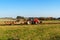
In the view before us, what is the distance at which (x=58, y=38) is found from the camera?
63.4ft

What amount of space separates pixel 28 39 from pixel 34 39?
83cm

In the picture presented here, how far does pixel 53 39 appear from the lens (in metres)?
19.4

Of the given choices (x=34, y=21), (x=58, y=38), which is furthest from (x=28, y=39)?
(x=34, y=21)

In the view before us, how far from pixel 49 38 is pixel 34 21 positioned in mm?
19897

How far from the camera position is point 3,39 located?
19547 millimetres

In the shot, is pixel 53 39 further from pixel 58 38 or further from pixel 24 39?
pixel 24 39

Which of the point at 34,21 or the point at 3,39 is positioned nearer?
the point at 3,39

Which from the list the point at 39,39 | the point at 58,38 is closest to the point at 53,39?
the point at 58,38

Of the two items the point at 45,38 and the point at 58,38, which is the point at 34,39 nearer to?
the point at 45,38

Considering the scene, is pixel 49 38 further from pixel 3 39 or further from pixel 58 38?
pixel 3 39

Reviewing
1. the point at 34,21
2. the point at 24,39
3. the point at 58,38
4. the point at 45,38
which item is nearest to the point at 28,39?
the point at 24,39

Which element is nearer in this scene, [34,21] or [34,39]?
[34,39]

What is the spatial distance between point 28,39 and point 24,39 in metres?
0.59

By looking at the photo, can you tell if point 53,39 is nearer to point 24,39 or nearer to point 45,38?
point 45,38
